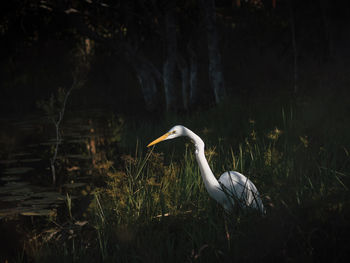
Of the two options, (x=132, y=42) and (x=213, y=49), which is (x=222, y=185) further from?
(x=132, y=42)

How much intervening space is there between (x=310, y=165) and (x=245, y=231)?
2130 mm

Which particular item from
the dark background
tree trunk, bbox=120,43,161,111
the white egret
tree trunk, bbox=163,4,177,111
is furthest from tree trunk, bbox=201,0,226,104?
the white egret

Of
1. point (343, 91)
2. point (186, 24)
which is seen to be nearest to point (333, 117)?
point (343, 91)

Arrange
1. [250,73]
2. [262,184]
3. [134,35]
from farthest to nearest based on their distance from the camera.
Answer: [250,73], [134,35], [262,184]

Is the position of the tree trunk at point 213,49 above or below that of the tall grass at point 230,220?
above

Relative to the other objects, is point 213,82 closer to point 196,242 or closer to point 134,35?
point 134,35

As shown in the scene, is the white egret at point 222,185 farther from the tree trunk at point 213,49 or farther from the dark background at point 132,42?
the tree trunk at point 213,49

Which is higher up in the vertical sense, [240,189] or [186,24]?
[186,24]

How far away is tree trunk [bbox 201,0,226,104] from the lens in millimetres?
13758

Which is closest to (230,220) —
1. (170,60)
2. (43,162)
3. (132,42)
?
(43,162)

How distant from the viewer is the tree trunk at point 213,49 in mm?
13758

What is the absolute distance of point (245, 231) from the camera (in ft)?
13.6

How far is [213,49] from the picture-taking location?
1419 cm

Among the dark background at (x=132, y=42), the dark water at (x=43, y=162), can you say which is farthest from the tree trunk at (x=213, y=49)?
the dark water at (x=43, y=162)
